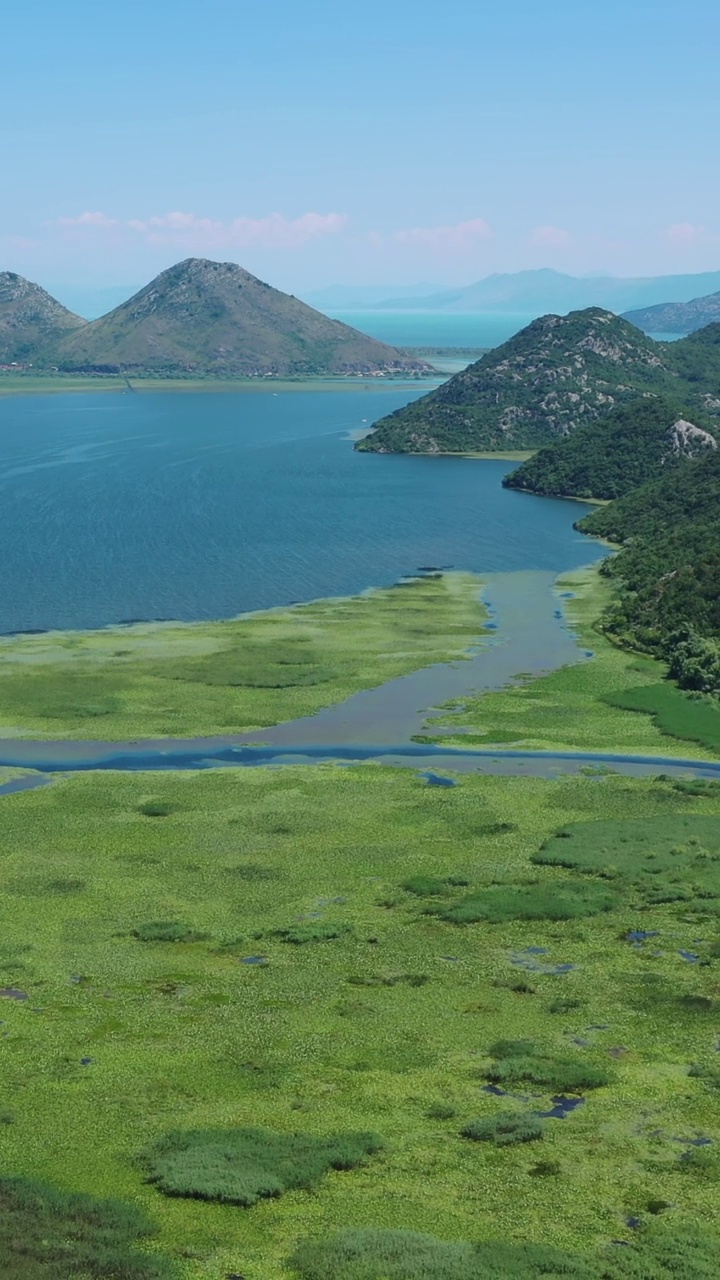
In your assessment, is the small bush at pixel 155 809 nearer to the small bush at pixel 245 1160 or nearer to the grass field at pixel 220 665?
the grass field at pixel 220 665

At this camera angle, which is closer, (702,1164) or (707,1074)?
(702,1164)

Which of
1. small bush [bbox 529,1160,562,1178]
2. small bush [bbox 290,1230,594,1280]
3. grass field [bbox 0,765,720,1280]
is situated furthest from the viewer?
small bush [bbox 529,1160,562,1178]

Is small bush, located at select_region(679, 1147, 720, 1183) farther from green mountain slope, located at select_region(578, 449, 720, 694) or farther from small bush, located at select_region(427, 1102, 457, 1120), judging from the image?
green mountain slope, located at select_region(578, 449, 720, 694)

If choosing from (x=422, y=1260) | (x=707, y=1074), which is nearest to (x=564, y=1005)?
(x=707, y=1074)

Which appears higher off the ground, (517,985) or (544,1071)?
(517,985)

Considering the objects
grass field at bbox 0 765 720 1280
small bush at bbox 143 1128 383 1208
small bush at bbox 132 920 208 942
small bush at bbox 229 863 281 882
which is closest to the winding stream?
grass field at bbox 0 765 720 1280

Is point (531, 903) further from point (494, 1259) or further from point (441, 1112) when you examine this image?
point (494, 1259)

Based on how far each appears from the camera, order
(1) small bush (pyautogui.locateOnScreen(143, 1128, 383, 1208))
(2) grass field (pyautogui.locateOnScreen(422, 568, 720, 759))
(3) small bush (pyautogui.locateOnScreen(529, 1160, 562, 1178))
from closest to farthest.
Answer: (1) small bush (pyautogui.locateOnScreen(143, 1128, 383, 1208))
(3) small bush (pyautogui.locateOnScreen(529, 1160, 562, 1178))
(2) grass field (pyautogui.locateOnScreen(422, 568, 720, 759))
